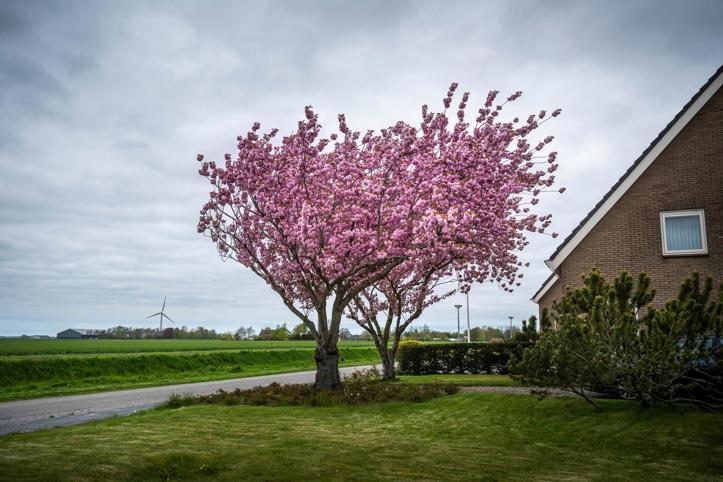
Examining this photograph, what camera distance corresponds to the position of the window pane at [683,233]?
61.2 ft

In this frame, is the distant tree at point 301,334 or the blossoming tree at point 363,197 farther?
the distant tree at point 301,334

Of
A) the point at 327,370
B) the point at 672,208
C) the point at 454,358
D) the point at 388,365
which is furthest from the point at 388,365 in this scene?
the point at 672,208

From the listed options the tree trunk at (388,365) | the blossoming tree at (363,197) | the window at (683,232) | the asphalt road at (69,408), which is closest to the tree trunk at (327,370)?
the blossoming tree at (363,197)

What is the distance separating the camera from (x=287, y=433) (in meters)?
11.2

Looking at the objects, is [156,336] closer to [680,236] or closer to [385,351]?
[385,351]

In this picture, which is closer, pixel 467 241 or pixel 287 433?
pixel 287 433

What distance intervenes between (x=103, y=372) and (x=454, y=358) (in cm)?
2161

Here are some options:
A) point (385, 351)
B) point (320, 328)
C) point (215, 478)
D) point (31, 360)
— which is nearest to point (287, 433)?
point (215, 478)

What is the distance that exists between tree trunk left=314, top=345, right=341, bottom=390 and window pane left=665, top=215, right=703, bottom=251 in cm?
1261

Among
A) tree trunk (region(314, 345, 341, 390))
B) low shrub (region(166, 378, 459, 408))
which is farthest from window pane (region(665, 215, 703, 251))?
tree trunk (region(314, 345, 341, 390))

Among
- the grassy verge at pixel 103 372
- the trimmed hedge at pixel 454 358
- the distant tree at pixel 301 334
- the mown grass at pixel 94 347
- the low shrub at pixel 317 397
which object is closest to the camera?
the low shrub at pixel 317 397

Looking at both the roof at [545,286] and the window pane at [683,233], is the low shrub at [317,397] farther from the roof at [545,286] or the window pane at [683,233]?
the roof at [545,286]

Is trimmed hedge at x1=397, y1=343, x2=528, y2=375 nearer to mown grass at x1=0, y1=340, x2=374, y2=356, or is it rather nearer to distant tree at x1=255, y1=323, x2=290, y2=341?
mown grass at x1=0, y1=340, x2=374, y2=356

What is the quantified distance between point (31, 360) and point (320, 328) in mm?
21085
